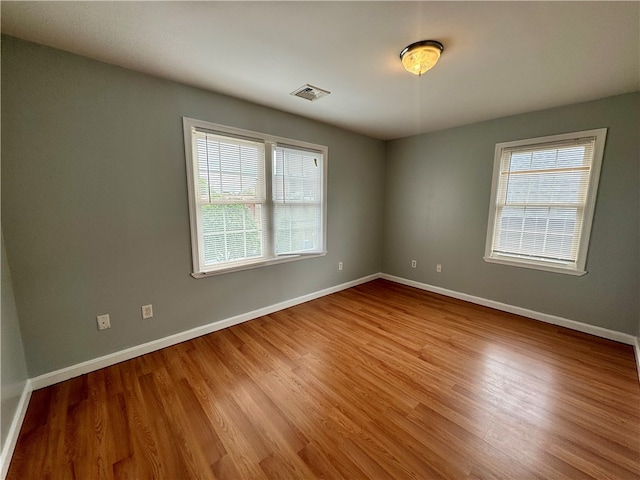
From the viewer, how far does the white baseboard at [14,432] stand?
1.25 meters

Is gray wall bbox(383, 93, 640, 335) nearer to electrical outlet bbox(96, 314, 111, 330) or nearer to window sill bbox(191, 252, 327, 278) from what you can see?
window sill bbox(191, 252, 327, 278)

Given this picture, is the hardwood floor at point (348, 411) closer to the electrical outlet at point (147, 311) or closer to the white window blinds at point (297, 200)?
the electrical outlet at point (147, 311)

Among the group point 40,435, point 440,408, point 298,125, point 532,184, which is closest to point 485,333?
point 440,408

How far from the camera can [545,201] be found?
2848mm

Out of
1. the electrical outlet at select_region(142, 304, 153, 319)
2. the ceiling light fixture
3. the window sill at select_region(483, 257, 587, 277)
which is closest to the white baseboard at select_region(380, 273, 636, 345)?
the window sill at select_region(483, 257, 587, 277)

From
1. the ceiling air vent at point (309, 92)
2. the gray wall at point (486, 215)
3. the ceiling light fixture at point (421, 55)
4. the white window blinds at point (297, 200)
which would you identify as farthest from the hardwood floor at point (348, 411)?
the ceiling air vent at point (309, 92)

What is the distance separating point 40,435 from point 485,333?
141 inches

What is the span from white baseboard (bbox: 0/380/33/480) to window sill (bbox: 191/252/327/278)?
4.17 ft

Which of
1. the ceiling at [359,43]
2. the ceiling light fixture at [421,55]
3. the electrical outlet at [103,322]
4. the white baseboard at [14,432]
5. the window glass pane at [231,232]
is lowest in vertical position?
the white baseboard at [14,432]

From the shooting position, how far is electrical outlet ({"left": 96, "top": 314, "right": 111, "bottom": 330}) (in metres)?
2.03

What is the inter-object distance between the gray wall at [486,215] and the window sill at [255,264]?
169cm

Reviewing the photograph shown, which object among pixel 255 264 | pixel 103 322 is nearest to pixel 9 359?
pixel 103 322

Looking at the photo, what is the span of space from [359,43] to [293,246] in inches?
87.5

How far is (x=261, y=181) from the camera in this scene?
112 inches
